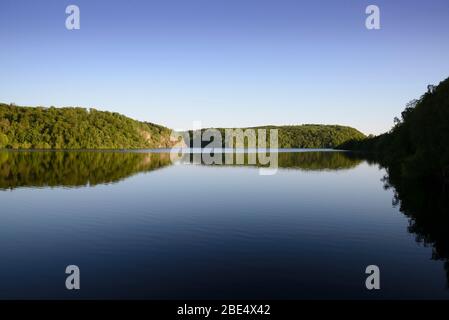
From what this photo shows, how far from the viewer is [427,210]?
4297 cm

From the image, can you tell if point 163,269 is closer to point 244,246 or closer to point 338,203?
point 244,246

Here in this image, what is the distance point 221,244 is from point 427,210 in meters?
26.3

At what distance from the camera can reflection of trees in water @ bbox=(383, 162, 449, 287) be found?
29.8m

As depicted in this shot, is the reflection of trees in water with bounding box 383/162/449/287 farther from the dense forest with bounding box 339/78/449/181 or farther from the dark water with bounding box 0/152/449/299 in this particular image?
the dense forest with bounding box 339/78/449/181

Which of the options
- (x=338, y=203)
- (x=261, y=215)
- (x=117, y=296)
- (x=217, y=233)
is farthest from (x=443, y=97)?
(x=117, y=296)

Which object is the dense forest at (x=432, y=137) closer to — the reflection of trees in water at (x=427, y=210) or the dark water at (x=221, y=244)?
the reflection of trees in water at (x=427, y=210)

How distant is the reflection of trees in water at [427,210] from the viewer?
29.8 m

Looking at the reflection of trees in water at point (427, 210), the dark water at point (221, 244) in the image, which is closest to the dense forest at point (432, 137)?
the reflection of trees in water at point (427, 210)

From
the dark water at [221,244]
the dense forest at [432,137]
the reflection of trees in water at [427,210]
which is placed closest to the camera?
the dark water at [221,244]

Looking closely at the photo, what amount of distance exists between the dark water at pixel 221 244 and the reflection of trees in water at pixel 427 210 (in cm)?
15

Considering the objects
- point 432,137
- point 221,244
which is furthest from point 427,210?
point 221,244
